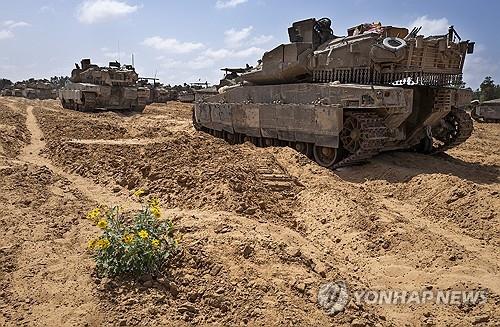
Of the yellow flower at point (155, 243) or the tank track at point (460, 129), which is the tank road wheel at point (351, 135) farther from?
the yellow flower at point (155, 243)

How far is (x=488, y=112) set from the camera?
23281 millimetres

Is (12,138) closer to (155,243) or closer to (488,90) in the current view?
(155,243)

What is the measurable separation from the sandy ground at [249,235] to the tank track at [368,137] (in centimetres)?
33

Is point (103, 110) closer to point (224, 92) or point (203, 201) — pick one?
point (224, 92)

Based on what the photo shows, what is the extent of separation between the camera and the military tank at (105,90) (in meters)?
24.0

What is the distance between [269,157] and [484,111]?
1830 centimetres

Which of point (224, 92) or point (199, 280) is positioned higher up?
point (224, 92)

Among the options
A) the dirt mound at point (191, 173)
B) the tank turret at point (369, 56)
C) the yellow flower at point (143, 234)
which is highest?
the tank turret at point (369, 56)

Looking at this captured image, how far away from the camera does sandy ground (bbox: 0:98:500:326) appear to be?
3723 mm

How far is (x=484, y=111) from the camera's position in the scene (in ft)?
77.1

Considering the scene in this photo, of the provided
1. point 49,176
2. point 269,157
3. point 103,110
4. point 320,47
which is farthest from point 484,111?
point 49,176

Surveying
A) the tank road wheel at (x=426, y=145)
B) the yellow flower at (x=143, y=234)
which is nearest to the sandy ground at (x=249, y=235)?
the yellow flower at (x=143, y=234)

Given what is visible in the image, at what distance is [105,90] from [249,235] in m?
21.2

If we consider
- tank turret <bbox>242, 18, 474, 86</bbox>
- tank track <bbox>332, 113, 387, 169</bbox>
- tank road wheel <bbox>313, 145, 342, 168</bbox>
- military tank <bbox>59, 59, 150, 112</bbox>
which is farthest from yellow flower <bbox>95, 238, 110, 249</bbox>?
military tank <bbox>59, 59, 150, 112</bbox>
